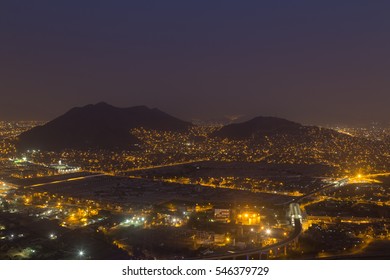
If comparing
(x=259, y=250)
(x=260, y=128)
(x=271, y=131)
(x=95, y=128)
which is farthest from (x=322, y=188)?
(x=260, y=128)

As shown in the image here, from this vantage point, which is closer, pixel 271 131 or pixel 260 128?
pixel 271 131

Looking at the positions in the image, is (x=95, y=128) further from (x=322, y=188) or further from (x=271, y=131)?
(x=322, y=188)

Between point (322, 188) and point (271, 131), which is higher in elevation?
point (271, 131)

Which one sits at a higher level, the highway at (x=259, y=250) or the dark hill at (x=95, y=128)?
the dark hill at (x=95, y=128)

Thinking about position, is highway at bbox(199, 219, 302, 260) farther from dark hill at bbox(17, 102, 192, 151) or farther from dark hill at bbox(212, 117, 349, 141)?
dark hill at bbox(212, 117, 349, 141)

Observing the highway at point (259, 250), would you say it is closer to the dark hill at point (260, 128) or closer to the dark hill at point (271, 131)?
the dark hill at point (271, 131)

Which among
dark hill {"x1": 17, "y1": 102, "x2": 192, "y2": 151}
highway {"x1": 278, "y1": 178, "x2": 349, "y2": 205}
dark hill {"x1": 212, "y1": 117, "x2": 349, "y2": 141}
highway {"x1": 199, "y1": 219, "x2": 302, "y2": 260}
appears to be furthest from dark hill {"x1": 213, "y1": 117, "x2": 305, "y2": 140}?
highway {"x1": 199, "y1": 219, "x2": 302, "y2": 260}

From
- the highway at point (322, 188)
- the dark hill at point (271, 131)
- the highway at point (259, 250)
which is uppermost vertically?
the dark hill at point (271, 131)

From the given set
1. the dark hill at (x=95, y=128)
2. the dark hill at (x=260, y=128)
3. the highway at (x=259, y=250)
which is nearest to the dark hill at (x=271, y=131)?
the dark hill at (x=260, y=128)

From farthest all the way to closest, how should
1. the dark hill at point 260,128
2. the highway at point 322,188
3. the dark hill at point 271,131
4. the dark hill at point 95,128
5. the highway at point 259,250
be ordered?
the dark hill at point 260,128 → the dark hill at point 271,131 → the dark hill at point 95,128 → the highway at point 322,188 → the highway at point 259,250

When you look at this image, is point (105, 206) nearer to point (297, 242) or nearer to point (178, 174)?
point (297, 242)

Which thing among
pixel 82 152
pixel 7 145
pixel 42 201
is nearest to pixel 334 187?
pixel 42 201
